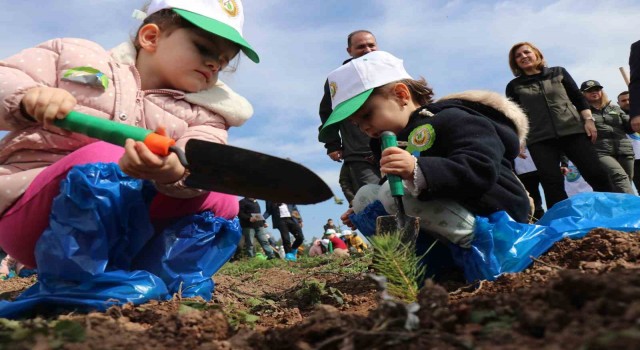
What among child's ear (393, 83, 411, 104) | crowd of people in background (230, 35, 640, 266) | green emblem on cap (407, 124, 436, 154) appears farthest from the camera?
crowd of people in background (230, 35, 640, 266)

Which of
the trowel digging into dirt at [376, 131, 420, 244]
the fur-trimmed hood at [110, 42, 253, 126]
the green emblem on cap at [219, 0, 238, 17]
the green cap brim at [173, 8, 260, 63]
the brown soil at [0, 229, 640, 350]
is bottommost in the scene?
the brown soil at [0, 229, 640, 350]

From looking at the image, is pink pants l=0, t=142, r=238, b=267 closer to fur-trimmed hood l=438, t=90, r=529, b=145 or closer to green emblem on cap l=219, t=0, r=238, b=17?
green emblem on cap l=219, t=0, r=238, b=17

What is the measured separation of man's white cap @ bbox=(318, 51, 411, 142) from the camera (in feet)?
10.00

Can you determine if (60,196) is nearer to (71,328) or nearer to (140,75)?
(140,75)

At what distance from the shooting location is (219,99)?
276cm

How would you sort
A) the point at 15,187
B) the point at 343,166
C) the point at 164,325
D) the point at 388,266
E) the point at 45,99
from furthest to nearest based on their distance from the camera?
the point at 343,166 → the point at 15,187 → the point at 45,99 → the point at 388,266 → the point at 164,325

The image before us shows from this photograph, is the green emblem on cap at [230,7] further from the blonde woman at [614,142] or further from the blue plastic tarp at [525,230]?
the blonde woman at [614,142]

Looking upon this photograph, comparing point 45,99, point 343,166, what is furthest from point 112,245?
point 343,166

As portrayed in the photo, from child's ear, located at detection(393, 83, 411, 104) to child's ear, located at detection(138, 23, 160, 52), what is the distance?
4.10 feet

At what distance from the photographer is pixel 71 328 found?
4.00 feet

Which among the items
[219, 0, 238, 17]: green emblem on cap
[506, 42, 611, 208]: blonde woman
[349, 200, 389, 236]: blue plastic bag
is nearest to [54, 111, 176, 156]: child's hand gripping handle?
[219, 0, 238, 17]: green emblem on cap

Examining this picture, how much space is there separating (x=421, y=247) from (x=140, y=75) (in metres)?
1.61

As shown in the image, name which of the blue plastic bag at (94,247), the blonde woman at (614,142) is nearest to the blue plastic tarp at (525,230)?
the blue plastic bag at (94,247)

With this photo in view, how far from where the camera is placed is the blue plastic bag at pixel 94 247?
2055mm
